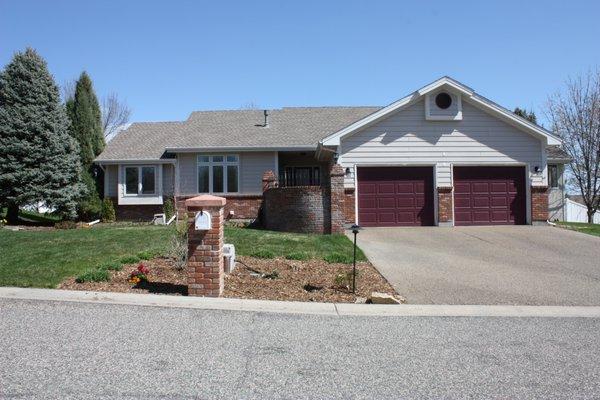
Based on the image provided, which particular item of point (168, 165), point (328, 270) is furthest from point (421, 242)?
point (168, 165)

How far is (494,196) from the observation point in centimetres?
1872

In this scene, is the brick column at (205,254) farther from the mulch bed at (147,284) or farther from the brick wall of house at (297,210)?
the brick wall of house at (297,210)

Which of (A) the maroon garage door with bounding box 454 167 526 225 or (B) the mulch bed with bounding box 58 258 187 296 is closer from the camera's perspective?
(B) the mulch bed with bounding box 58 258 187 296

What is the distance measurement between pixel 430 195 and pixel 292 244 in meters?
7.38

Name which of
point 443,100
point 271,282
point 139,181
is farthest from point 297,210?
point 139,181

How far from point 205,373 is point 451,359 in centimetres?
235

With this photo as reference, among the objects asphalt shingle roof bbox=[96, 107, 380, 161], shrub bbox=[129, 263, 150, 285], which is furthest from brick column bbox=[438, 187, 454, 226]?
shrub bbox=[129, 263, 150, 285]

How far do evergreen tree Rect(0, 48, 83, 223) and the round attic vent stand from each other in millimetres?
14551

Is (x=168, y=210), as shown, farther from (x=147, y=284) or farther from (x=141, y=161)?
(x=147, y=284)

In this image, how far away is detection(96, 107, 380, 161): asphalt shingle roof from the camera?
21766mm

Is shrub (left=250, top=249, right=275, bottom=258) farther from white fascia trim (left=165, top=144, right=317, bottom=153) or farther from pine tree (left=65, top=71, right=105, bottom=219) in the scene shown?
pine tree (left=65, top=71, right=105, bottom=219)

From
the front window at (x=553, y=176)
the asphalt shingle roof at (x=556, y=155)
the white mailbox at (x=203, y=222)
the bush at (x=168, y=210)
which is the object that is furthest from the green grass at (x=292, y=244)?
the front window at (x=553, y=176)

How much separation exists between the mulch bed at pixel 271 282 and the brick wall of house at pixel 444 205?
332 inches

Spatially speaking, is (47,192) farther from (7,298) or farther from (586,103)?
(586,103)
